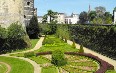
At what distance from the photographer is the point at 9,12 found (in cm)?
3872

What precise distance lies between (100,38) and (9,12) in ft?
50.3

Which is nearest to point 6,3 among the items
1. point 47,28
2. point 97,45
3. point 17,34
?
point 17,34

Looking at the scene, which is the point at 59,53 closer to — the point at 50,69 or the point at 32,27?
the point at 50,69

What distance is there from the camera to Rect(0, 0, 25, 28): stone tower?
3784cm

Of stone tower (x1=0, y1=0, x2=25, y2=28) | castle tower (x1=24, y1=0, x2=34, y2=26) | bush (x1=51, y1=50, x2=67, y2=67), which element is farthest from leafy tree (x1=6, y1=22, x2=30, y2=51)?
castle tower (x1=24, y1=0, x2=34, y2=26)

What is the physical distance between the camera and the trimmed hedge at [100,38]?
102 feet

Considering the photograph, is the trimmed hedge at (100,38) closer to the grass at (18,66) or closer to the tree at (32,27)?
the grass at (18,66)

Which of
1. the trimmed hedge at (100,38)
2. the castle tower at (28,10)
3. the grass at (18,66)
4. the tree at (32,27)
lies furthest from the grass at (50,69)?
the castle tower at (28,10)

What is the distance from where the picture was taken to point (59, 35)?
58656 mm

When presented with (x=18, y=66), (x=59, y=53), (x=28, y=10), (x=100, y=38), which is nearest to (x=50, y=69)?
(x=59, y=53)

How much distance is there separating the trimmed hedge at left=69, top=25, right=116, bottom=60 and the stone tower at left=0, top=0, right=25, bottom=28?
12.4 m

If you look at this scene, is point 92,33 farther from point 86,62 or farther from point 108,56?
point 86,62

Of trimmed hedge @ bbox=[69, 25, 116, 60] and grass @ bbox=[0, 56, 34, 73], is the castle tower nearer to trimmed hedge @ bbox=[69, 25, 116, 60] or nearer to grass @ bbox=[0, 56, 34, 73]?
trimmed hedge @ bbox=[69, 25, 116, 60]

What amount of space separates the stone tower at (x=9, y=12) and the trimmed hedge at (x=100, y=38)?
12.4m
